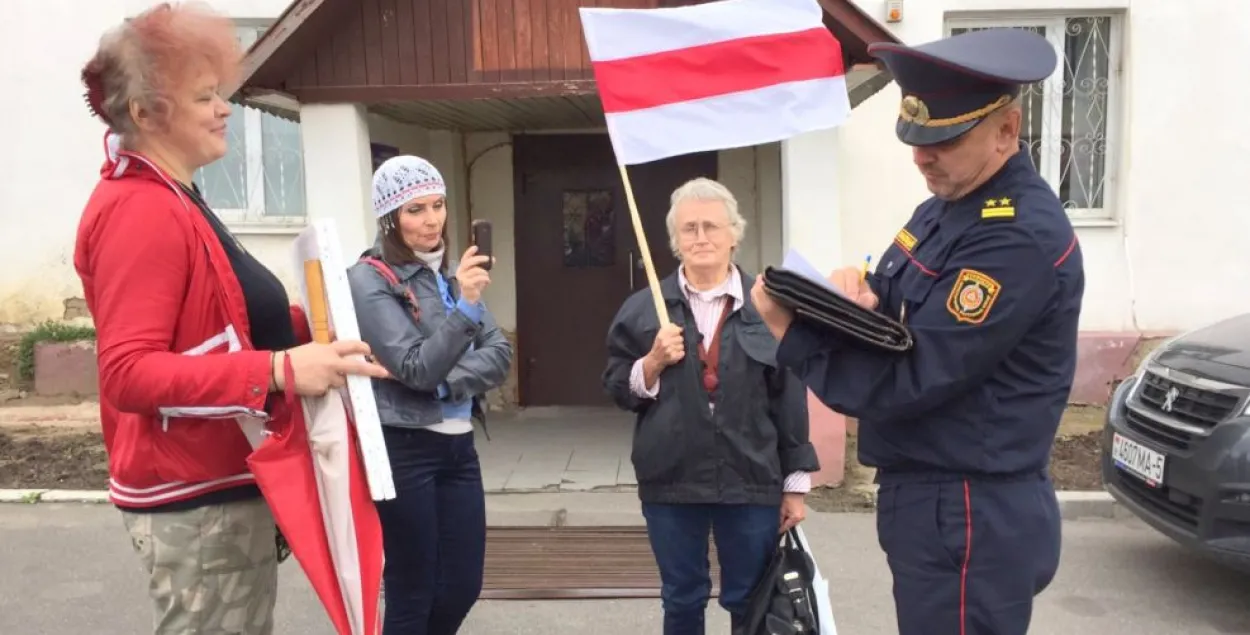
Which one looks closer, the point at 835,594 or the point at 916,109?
the point at 916,109

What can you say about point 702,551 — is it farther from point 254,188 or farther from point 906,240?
point 254,188

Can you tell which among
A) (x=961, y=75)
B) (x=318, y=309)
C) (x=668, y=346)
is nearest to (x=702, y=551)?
(x=668, y=346)

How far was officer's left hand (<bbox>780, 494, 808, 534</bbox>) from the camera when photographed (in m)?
2.96

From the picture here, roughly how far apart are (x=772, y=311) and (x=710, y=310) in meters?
1.02

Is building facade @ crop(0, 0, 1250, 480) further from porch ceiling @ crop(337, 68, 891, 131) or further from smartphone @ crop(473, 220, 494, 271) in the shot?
smartphone @ crop(473, 220, 494, 271)

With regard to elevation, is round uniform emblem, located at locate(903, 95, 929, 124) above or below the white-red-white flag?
below

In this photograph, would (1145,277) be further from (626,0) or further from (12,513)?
(12,513)

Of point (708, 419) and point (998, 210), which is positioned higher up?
point (998, 210)

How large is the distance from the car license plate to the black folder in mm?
2740

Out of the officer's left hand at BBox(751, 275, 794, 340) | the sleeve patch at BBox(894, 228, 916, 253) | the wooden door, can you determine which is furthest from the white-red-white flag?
the wooden door

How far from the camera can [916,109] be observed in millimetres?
1941

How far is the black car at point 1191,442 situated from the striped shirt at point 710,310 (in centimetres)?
193

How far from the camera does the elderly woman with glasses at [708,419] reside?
114 inches

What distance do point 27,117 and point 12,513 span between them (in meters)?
3.91
